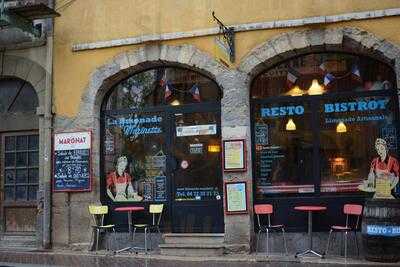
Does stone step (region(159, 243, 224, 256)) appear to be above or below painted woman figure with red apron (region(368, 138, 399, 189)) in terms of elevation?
below

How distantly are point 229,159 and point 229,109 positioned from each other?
2.93 ft

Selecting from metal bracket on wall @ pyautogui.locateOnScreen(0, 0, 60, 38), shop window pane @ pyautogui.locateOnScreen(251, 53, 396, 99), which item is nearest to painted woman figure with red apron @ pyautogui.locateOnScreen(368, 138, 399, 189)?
shop window pane @ pyautogui.locateOnScreen(251, 53, 396, 99)

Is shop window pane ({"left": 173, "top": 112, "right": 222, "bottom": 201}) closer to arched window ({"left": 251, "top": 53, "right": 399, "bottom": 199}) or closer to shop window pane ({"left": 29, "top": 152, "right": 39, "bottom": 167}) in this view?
arched window ({"left": 251, "top": 53, "right": 399, "bottom": 199})

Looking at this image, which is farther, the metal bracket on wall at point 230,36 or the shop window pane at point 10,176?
the shop window pane at point 10,176

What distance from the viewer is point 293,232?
9727 millimetres

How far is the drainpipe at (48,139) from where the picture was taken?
1067cm

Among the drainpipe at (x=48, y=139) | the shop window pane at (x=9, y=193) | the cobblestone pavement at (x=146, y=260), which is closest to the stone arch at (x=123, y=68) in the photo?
the drainpipe at (x=48, y=139)

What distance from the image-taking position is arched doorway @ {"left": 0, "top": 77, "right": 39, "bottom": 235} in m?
11.4

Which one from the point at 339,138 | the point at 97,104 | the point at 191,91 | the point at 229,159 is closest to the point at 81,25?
the point at 97,104

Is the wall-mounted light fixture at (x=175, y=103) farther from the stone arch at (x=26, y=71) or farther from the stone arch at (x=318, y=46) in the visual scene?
the stone arch at (x=26, y=71)

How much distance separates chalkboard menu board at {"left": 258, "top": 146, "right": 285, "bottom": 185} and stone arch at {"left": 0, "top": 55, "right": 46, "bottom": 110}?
448 cm

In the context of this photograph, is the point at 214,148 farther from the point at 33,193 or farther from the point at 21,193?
Result: the point at 21,193

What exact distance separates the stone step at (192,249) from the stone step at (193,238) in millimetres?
162

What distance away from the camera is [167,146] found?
10.6 m
